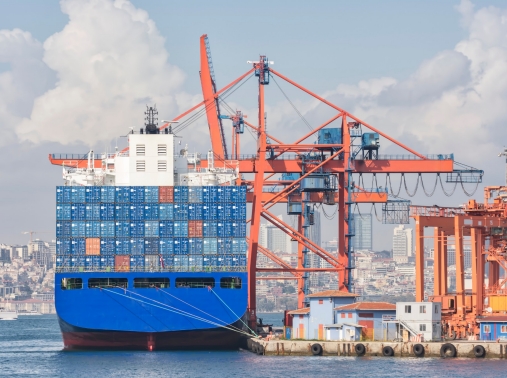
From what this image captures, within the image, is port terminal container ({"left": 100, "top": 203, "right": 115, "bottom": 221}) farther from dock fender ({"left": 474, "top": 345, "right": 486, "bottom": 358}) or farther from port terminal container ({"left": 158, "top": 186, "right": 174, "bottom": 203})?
dock fender ({"left": 474, "top": 345, "right": 486, "bottom": 358})

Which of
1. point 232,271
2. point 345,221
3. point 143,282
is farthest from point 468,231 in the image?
point 143,282

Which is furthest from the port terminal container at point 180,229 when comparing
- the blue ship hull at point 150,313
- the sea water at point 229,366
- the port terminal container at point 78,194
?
the sea water at point 229,366

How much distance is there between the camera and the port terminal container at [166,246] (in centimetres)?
7900

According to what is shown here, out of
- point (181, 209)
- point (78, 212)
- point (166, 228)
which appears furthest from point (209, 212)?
point (78, 212)

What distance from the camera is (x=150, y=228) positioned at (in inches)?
3132

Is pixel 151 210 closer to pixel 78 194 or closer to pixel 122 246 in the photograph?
pixel 122 246

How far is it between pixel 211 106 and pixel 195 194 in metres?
14.6

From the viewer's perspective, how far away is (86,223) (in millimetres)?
79875

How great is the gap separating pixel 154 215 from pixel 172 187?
229 centimetres

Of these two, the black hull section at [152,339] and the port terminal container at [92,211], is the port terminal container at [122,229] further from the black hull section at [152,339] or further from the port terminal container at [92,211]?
the black hull section at [152,339]

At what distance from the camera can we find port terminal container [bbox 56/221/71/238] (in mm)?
79875

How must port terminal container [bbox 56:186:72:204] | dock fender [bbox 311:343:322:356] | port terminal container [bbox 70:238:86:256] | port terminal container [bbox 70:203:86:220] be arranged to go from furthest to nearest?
port terminal container [bbox 56:186:72:204]
port terminal container [bbox 70:203:86:220]
port terminal container [bbox 70:238:86:256]
dock fender [bbox 311:343:322:356]

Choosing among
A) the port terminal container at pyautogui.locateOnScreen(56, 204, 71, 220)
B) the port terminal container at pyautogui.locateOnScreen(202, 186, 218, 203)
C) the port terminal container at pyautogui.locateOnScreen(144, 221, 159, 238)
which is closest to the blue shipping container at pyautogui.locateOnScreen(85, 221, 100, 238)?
the port terminal container at pyautogui.locateOnScreen(56, 204, 71, 220)

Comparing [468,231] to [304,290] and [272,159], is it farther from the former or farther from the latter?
[304,290]
